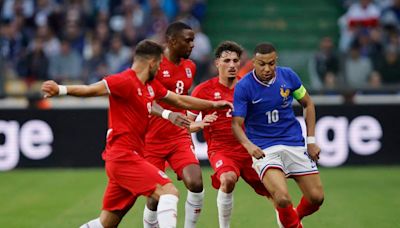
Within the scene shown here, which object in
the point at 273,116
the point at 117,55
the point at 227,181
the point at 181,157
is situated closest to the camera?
the point at 273,116

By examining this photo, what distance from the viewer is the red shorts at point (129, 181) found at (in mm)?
9383

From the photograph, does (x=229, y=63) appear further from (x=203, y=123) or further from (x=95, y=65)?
(x=95, y=65)

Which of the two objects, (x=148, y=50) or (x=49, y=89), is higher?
(x=148, y=50)

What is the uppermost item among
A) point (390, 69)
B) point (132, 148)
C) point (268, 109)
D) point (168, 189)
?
point (268, 109)

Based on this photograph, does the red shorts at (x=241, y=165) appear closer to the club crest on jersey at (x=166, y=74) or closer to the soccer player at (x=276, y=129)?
the soccer player at (x=276, y=129)

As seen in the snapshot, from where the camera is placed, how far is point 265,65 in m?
10.4

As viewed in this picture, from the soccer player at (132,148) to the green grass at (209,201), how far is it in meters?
2.67

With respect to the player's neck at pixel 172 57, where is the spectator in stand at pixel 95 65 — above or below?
below

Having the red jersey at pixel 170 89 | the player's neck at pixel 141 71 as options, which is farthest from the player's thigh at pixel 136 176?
the red jersey at pixel 170 89

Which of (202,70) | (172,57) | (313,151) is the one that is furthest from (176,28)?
(202,70)

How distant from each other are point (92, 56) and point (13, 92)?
2.02 meters

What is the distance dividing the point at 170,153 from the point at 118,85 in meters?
2.04

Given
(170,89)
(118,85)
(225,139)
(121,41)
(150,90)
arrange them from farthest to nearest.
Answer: (121,41)
(225,139)
(170,89)
(150,90)
(118,85)

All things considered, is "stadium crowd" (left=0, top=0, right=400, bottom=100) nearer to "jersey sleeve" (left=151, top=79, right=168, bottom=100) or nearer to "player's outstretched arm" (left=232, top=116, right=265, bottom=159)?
"player's outstretched arm" (left=232, top=116, right=265, bottom=159)
